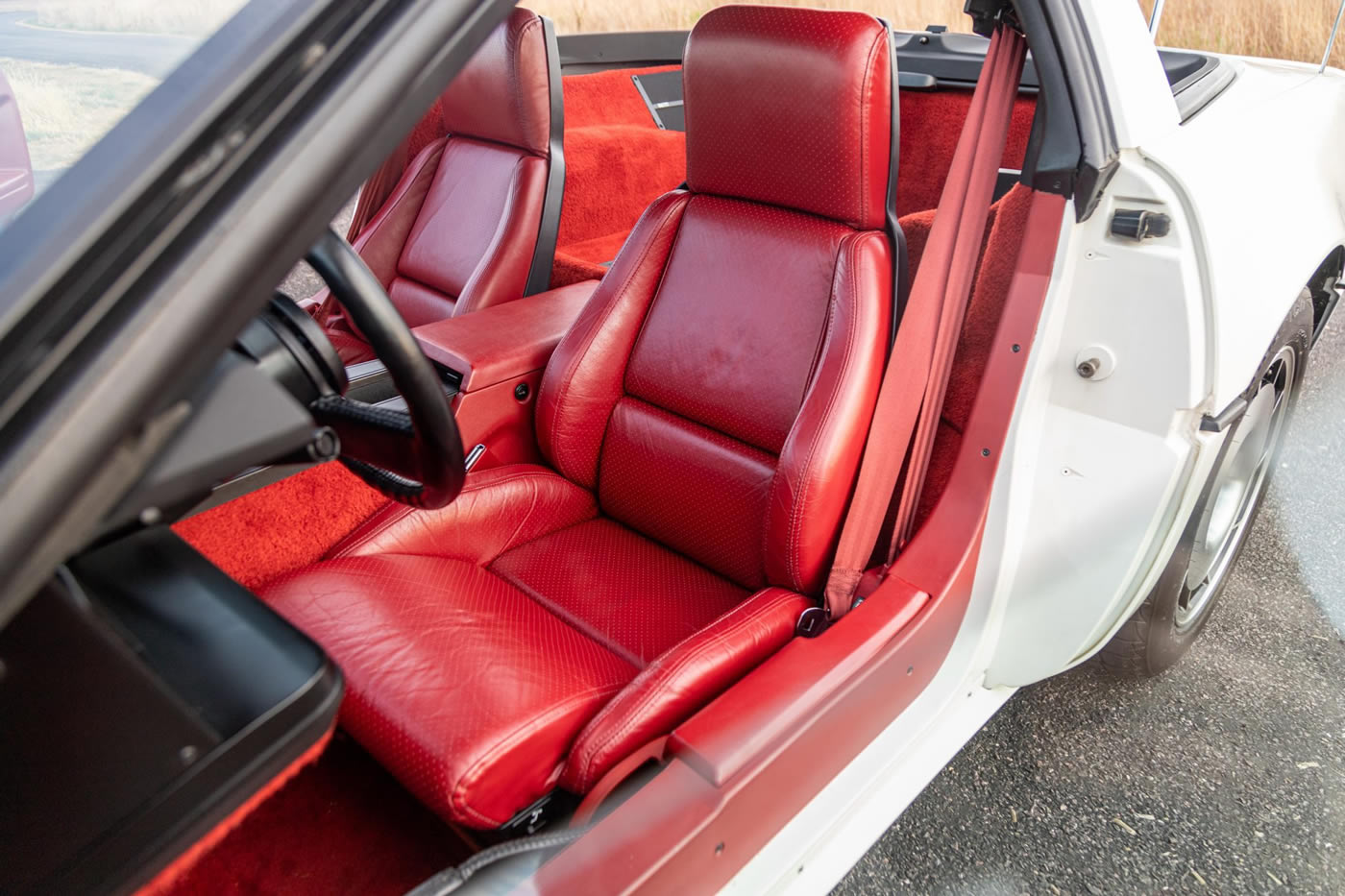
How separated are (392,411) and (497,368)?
Result: 0.84m

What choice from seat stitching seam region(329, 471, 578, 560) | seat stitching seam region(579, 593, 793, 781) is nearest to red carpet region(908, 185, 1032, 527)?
seat stitching seam region(579, 593, 793, 781)

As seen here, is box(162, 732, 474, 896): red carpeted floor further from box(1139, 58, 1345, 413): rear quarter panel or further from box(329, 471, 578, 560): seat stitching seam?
box(1139, 58, 1345, 413): rear quarter panel

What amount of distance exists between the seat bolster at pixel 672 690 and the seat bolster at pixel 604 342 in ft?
1.72

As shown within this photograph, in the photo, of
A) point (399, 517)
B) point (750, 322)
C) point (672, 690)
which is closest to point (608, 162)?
point (750, 322)

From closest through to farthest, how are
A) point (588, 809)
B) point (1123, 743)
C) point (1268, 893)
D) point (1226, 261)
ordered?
1. point (588, 809)
2. point (1226, 261)
3. point (1268, 893)
4. point (1123, 743)

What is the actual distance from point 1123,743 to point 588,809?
1.13m

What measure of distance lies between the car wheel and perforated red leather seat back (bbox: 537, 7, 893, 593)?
2.11 feet

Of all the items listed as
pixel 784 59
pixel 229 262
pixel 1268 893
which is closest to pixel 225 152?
pixel 229 262

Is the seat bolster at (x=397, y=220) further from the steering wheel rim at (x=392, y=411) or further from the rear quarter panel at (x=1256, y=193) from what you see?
the rear quarter panel at (x=1256, y=193)

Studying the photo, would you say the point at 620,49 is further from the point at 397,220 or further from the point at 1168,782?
the point at 1168,782

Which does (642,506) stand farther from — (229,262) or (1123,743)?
(229,262)

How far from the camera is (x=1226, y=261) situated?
115 cm

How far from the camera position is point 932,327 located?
1.21m

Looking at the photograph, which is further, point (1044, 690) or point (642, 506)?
point (1044, 690)
